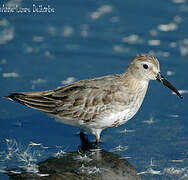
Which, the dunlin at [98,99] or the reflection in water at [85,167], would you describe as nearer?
A: the reflection in water at [85,167]

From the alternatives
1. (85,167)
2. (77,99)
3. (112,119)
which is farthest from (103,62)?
(85,167)

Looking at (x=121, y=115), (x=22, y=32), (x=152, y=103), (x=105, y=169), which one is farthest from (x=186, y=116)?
(x=22, y=32)

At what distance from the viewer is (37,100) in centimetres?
929

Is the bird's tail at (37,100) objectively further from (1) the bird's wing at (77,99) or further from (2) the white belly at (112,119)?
(2) the white belly at (112,119)

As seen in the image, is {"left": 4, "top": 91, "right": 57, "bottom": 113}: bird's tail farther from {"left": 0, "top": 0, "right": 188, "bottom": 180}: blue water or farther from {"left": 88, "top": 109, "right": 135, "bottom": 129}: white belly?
{"left": 88, "top": 109, "right": 135, "bottom": 129}: white belly

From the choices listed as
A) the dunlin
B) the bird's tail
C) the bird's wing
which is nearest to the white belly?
the dunlin

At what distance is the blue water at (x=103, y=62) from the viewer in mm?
9180

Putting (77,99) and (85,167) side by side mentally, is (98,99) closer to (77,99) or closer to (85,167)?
(77,99)

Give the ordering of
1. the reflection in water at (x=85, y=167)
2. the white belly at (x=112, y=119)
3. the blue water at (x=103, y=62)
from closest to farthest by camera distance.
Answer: the reflection in water at (x=85, y=167) < the white belly at (x=112, y=119) < the blue water at (x=103, y=62)

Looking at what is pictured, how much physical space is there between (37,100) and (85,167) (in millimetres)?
1652

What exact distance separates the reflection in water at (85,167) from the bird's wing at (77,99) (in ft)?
2.32

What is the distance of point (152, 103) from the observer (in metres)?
10.6

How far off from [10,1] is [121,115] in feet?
20.7

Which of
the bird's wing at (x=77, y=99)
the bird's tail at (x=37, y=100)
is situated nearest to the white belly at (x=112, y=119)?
the bird's wing at (x=77, y=99)
